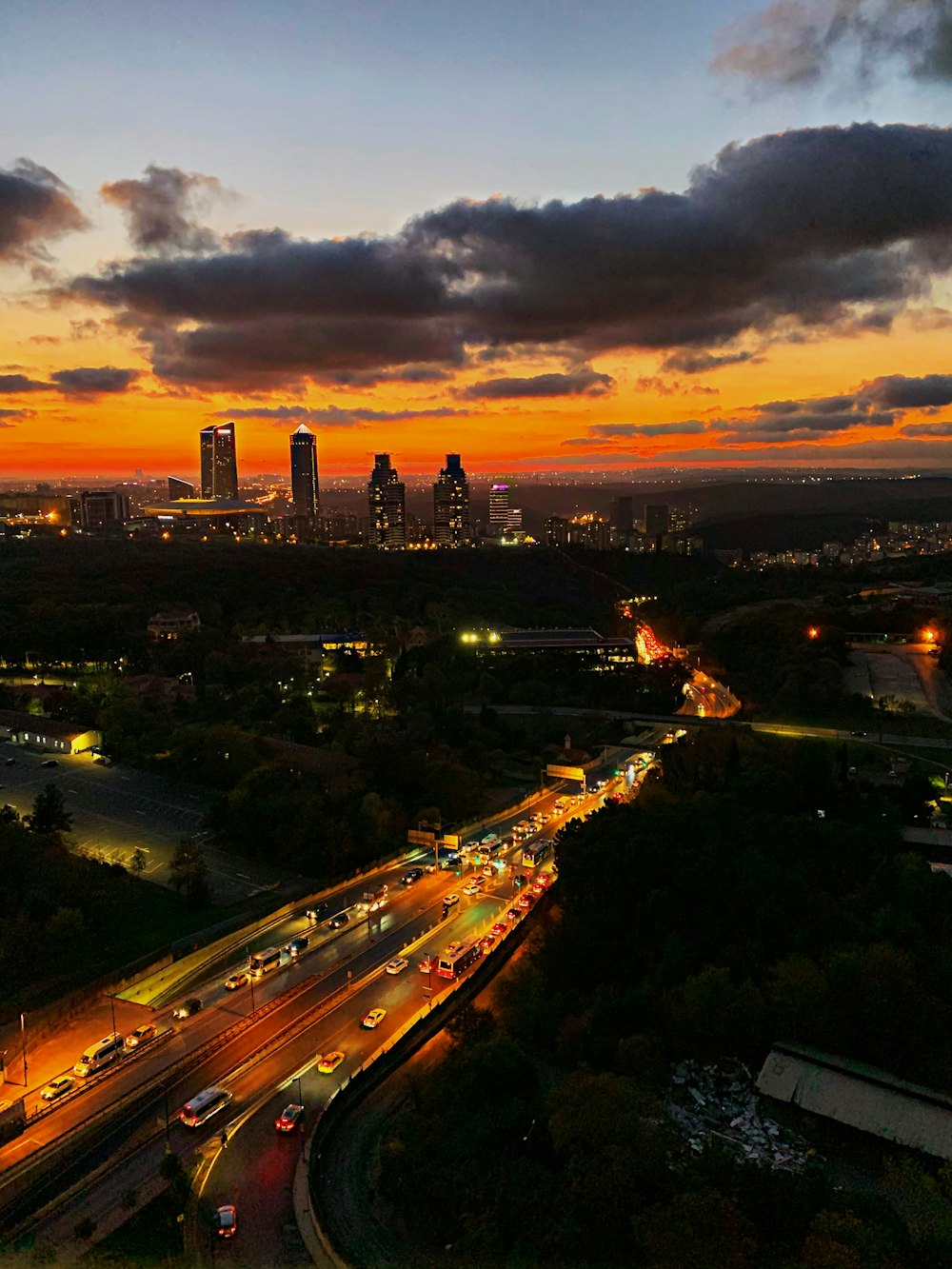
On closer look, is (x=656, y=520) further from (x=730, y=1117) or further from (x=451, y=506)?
(x=730, y=1117)

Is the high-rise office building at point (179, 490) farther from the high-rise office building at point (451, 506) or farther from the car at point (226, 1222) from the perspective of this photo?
the car at point (226, 1222)

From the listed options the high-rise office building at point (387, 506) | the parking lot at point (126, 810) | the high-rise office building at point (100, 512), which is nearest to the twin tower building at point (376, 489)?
the high-rise office building at point (387, 506)

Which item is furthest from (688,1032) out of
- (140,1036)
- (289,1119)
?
(140,1036)

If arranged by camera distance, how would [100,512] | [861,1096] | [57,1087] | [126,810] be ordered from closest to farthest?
[861,1096]
[57,1087]
[126,810]
[100,512]

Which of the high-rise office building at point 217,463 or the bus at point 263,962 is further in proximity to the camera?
the high-rise office building at point 217,463

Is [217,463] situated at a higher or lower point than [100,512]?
higher

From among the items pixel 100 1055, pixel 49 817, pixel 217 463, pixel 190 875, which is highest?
pixel 217 463

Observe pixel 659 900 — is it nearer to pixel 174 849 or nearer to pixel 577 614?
pixel 174 849
